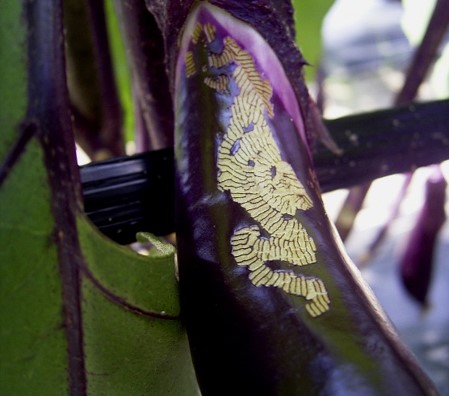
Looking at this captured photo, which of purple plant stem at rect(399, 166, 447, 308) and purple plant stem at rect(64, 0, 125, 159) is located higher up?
purple plant stem at rect(64, 0, 125, 159)

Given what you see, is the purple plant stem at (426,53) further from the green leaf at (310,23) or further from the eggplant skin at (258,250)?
the eggplant skin at (258,250)

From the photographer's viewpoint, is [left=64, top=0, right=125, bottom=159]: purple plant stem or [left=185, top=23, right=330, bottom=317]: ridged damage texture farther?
[left=64, top=0, right=125, bottom=159]: purple plant stem

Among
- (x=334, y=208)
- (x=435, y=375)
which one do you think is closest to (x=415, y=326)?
(x=435, y=375)

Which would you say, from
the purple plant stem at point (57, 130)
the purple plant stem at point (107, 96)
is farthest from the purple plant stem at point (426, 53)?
the purple plant stem at point (57, 130)

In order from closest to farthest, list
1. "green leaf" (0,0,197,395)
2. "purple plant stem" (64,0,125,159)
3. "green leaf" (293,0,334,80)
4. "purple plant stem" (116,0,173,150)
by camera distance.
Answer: "green leaf" (0,0,197,395) < "purple plant stem" (116,0,173,150) < "purple plant stem" (64,0,125,159) < "green leaf" (293,0,334,80)

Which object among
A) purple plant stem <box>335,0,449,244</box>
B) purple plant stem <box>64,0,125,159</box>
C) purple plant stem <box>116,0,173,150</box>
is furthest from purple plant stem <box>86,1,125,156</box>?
purple plant stem <box>335,0,449,244</box>

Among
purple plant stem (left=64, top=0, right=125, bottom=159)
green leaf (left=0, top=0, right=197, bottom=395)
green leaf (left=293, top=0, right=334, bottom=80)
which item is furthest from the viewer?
green leaf (left=293, top=0, right=334, bottom=80)

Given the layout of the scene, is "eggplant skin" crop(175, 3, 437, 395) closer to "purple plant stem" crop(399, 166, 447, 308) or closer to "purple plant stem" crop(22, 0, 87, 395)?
"purple plant stem" crop(22, 0, 87, 395)

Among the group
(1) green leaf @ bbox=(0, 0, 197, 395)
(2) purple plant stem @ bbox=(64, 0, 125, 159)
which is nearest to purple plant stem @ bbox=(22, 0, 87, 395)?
(1) green leaf @ bbox=(0, 0, 197, 395)
